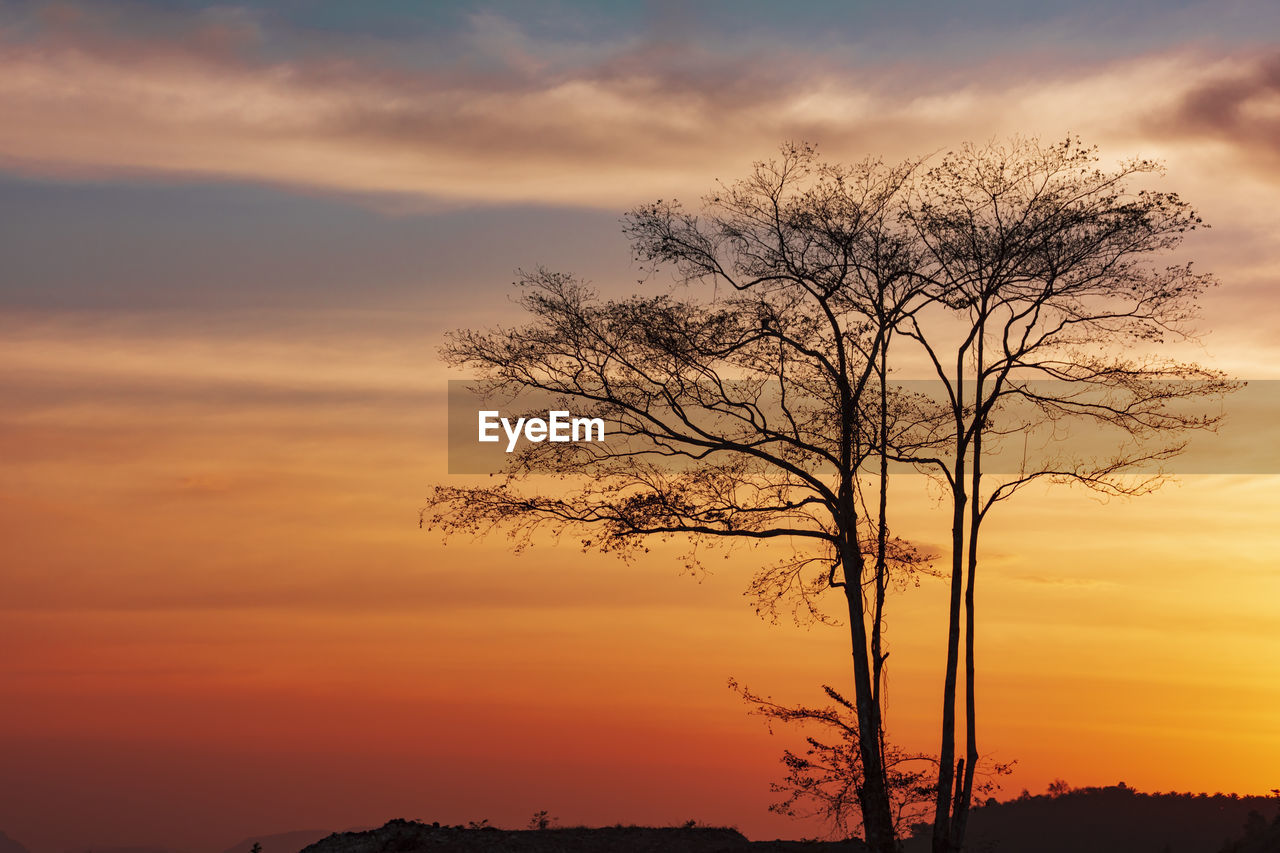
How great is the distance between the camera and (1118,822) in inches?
1403

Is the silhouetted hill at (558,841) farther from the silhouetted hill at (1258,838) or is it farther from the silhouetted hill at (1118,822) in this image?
the silhouetted hill at (1118,822)

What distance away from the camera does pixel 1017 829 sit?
3691cm

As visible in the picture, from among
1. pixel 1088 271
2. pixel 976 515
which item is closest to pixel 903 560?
pixel 976 515

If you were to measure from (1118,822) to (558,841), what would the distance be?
2383 cm

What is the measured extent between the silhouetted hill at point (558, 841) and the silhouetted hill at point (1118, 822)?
50.4ft

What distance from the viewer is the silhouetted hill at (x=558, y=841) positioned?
18.5m

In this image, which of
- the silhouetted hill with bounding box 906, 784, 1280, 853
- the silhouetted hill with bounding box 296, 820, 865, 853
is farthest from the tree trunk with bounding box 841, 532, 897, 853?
the silhouetted hill with bounding box 906, 784, 1280, 853

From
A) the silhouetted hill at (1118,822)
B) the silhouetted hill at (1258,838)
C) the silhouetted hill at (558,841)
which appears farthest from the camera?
the silhouetted hill at (1118,822)

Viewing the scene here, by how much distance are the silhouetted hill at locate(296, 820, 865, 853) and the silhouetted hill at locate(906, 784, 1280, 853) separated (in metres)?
15.4

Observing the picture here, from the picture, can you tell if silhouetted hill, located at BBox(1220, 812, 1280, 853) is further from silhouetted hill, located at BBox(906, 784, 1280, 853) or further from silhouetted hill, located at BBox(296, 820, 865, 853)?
silhouetted hill, located at BBox(906, 784, 1280, 853)

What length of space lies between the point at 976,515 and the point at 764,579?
3.88m

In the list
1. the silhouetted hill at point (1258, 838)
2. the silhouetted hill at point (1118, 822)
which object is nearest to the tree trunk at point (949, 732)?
the silhouetted hill at point (1258, 838)

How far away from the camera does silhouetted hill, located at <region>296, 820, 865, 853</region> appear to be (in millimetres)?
18484

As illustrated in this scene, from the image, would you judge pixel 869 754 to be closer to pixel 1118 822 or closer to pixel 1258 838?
pixel 1258 838
